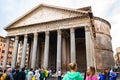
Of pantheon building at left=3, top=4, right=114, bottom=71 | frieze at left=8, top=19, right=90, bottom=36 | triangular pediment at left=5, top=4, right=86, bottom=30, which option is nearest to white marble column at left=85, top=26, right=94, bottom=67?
pantheon building at left=3, top=4, right=114, bottom=71

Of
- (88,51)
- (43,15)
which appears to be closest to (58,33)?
(43,15)

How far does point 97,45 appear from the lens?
31578 mm

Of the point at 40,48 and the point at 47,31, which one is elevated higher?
the point at 47,31

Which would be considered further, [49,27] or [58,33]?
[49,27]

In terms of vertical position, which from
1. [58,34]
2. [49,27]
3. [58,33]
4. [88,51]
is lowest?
[88,51]

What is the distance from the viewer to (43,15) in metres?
21.5

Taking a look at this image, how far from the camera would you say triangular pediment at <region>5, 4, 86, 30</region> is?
63.7 ft

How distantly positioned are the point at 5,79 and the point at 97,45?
28.8m

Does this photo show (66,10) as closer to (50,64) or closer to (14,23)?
(14,23)

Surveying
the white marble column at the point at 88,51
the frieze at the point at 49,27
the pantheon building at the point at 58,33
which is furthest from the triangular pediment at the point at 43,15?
the white marble column at the point at 88,51

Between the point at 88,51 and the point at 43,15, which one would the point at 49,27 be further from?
A: the point at 88,51

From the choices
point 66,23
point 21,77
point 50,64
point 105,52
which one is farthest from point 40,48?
point 21,77

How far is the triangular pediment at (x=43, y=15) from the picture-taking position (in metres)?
19.4

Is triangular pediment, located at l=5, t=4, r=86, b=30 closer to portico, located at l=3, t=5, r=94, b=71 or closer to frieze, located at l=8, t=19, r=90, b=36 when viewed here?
portico, located at l=3, t=5, r=94, b=71
